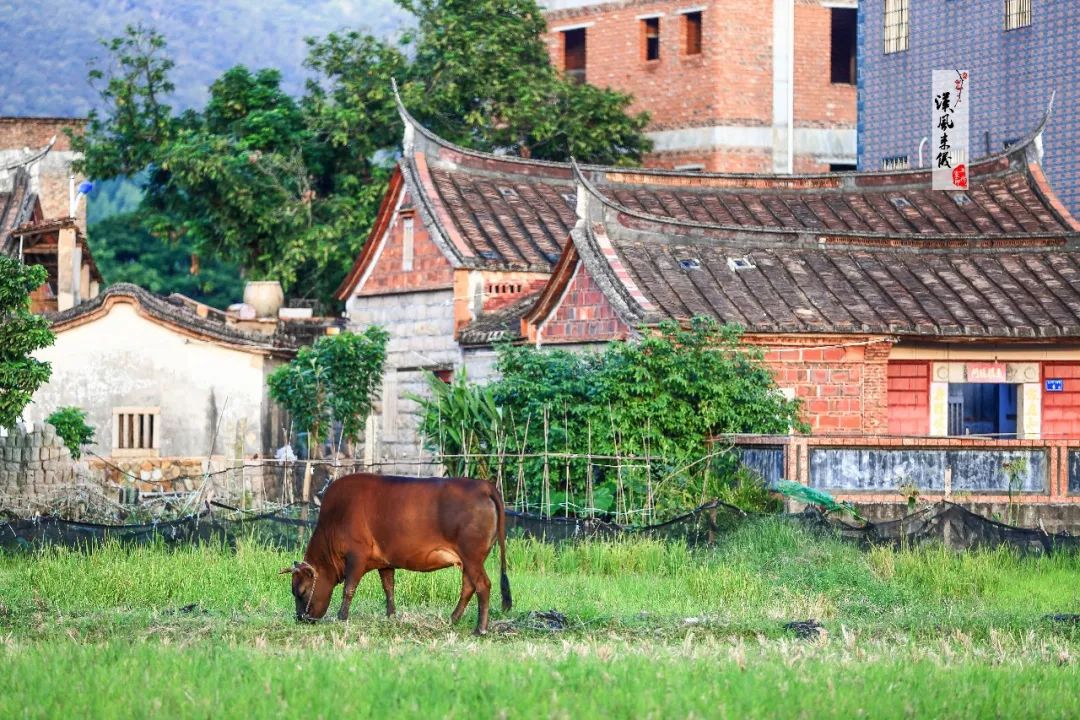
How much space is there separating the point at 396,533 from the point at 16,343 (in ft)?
31.4

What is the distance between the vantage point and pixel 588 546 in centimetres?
1864

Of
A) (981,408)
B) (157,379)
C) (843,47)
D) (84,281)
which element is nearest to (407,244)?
(157,379)

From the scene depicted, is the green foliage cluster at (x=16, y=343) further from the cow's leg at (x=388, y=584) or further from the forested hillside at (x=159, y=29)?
the forested hillside at (x=159, y=29)

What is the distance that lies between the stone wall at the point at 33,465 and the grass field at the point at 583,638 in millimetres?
5908

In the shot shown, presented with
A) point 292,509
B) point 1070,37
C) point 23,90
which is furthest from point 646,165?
point 23,90

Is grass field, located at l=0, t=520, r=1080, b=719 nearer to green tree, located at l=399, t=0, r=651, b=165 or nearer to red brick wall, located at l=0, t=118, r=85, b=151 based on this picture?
green tree, located at l=399, t=0, r=651, b=165

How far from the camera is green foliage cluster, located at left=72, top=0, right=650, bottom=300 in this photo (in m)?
38.3

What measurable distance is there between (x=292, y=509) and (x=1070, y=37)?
66.3 ft

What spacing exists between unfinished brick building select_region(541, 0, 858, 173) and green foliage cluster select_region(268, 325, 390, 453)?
59.1ft

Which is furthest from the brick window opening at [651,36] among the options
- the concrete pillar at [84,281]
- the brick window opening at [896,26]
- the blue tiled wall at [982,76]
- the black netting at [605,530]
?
the black netting at [605,530]

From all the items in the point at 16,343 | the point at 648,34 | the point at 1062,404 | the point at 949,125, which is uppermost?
the point at 648,34

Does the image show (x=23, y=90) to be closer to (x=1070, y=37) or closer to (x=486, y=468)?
(x=1070, y=37)

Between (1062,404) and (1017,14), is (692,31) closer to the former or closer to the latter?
(1017,14)

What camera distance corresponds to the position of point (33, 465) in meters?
24.3
